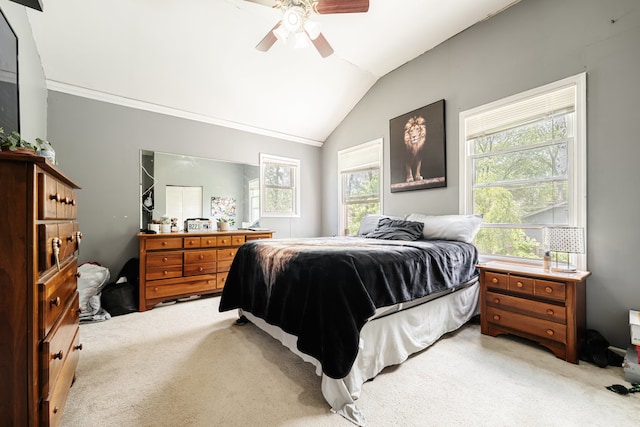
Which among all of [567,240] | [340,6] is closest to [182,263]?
[340,6]

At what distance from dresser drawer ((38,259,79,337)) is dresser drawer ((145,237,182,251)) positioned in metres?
1.55

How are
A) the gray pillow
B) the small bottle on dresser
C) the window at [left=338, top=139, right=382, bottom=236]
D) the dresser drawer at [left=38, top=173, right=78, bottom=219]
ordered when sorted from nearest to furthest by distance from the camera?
the dresser drawer at [left=38, top=173, right=78, bottom=219]
the small bottle on dresser
the gray pillow
the window at [left=338, top=139, right=382, bottom=236]

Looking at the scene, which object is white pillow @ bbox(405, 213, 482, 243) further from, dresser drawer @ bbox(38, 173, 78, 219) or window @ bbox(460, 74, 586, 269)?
dresser drawer @ bbox(38, 173, 78, 219)

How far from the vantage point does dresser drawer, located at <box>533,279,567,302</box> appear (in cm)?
195

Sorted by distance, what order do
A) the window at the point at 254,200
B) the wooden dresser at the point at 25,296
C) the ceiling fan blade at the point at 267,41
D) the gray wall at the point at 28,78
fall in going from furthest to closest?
the window at the point at 254,200, the ceiling fan blade at the point at 267,41, the gray wall at the point at 28,78, the wooden dresser at the point at 25,296

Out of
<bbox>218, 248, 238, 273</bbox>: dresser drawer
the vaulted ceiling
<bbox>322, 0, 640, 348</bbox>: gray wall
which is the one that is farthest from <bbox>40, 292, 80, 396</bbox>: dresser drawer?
<bbox>322, 0, 640, 348</bbox>: gray wall

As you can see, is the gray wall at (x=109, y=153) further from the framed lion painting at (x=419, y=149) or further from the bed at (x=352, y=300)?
the framed lion painting at (x=419, y=149)

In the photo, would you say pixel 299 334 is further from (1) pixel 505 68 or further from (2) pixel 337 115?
(2) pixel 337 115

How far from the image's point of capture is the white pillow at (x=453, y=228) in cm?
269

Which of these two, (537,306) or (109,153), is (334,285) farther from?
(109,153)

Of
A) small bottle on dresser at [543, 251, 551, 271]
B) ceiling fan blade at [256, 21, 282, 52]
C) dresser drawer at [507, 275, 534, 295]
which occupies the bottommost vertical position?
dresser drawer at [507, 275, 534, 295]

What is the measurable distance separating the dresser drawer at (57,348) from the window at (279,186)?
3.17 meters

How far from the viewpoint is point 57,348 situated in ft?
3.67

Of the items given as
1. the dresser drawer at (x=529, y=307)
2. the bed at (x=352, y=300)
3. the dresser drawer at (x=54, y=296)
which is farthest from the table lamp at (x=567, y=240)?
the dresser drawer at (x=54, y=296)
